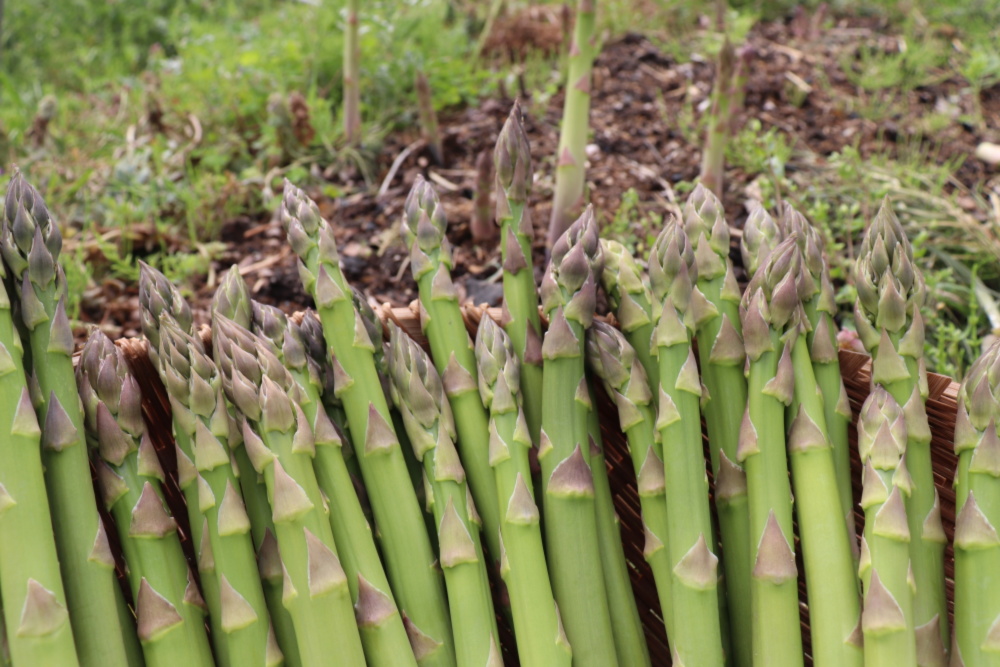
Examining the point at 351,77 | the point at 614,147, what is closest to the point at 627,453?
the point at 614,147

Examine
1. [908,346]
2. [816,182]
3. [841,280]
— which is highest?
[908,346]

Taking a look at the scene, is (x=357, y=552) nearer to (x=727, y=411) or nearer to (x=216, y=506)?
(x=216, y=506)

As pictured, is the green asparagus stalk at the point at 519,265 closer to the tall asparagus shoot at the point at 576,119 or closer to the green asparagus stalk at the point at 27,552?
the tall asparagus shoot at the point at 576,119

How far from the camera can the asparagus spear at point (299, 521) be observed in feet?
3.57

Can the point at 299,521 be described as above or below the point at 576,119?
below

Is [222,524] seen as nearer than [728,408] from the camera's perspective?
Yes

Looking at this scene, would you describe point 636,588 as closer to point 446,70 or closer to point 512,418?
point 512,418

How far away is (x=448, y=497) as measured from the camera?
1.22 meters

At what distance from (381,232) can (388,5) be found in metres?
1.50

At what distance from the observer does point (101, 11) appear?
516cm

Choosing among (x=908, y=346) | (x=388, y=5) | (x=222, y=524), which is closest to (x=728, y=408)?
(x=908, y=346)

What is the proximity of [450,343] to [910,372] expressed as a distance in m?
0.73

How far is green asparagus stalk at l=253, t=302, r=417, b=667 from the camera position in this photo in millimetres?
1136

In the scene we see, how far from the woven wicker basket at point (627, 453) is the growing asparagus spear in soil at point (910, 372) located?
131mm
